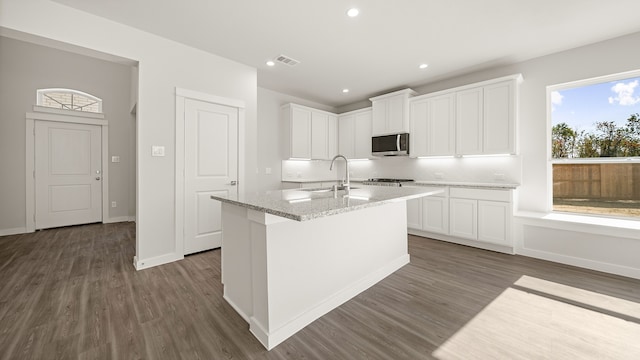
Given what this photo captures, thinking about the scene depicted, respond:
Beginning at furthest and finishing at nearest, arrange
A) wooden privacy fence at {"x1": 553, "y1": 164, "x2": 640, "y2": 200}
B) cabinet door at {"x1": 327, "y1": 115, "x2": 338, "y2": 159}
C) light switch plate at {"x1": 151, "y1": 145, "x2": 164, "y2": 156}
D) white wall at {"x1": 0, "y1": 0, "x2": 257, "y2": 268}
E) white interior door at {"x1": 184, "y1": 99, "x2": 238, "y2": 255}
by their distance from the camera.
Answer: cabinet door at {"x1": 327, "y1": 115, "x2": 338, "y2": 159} → white interior door at {"x1": 184, "y1": 99, "x2": 238, "y2": 255} → wooden privacy fence at {"x1": 553, "y1": 164, "x2": 640, "y2": 200} → light switch plate at {"x1": 151, "y1": 145, "x2": 164, "y2": 156} → white wall at {"x1": 0, "y1": 0, "x2": 257, "y2": 268}

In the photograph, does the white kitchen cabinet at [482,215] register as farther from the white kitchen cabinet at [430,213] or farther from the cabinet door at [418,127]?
the cabinet door at [418,127]

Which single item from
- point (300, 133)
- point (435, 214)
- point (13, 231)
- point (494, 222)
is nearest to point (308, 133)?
point (300, 133)

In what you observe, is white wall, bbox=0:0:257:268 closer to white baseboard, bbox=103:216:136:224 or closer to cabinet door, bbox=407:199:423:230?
white baseboard, bbox=103:216:136:224

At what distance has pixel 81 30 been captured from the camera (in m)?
2.53

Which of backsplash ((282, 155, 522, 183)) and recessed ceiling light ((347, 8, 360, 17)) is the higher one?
recessed ceiling light ((347, 8, 360, 17))

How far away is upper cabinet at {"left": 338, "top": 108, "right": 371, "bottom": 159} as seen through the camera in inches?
212

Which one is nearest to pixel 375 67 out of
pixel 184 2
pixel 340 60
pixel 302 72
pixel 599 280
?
pixel 340 60

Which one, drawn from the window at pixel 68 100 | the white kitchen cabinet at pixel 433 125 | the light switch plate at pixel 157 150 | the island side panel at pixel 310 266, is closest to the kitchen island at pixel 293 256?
the island side panel at pixel 310 266

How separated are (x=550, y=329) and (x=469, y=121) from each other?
2999mm

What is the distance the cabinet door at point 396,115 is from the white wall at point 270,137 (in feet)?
6.86

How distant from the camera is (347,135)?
5.75m

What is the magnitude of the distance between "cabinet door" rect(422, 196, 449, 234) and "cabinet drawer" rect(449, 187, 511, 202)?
0.20 m

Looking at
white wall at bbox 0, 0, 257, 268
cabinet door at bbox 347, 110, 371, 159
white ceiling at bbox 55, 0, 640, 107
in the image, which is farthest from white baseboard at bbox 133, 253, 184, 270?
cabinet door at bbox 347, 110, 371, 159

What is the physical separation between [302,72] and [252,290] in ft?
11.2
